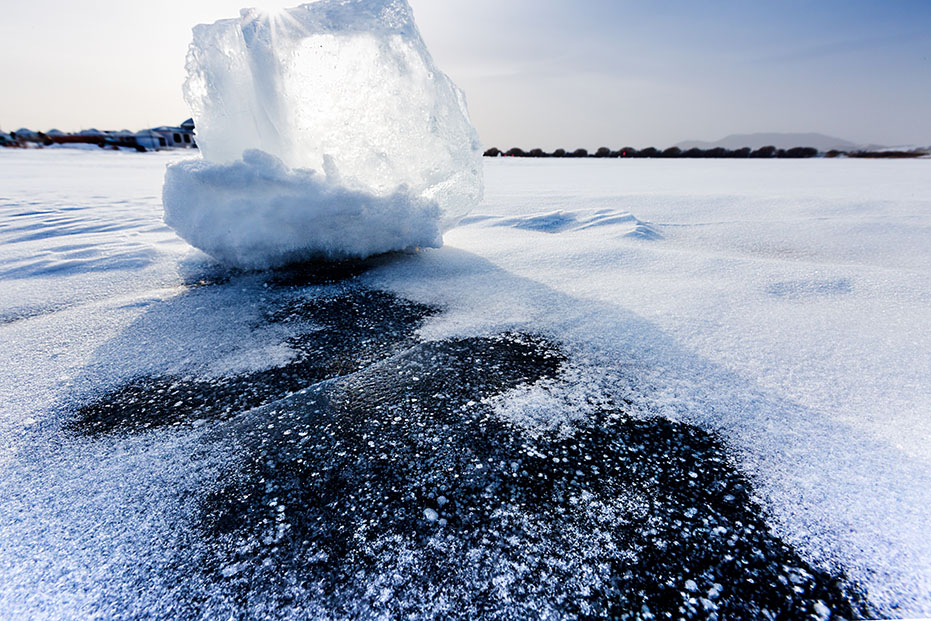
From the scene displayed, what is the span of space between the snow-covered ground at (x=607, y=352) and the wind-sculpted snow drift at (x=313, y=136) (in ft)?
0.84

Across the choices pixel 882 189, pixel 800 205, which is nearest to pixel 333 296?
pixel 800 205

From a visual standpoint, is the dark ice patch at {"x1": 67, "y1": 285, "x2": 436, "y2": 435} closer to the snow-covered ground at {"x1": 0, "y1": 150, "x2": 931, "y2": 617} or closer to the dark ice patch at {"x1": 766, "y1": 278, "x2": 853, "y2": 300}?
the snow-covered ground at {"x1": 0, "y1": 150, "x2": 931, "y2": 617}

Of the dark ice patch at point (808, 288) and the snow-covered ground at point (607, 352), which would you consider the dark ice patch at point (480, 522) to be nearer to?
the snow-covered ground at point (607, 352)

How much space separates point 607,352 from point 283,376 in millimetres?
1023

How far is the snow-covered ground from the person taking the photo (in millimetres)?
797

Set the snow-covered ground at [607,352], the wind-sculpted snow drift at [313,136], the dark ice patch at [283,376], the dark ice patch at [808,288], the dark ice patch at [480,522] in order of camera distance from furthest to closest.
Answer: the wind-sculpted snow drift at [313,136] < the dark ice patch at [808,288] < the dark ice patch at [283,376] < the snow-covered ground at [607,352] < the dark ice patch at [480,522]

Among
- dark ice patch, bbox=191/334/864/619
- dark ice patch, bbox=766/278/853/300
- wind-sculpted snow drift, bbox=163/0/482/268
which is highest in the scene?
wind-sculpted snow drift, bbox=163/0/482/268

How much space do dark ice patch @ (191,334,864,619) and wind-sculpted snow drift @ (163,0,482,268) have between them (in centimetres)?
137

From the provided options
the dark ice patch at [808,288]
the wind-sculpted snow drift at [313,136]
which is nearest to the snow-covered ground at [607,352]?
the dark ice patch at [808,288]

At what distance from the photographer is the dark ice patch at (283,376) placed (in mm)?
1150

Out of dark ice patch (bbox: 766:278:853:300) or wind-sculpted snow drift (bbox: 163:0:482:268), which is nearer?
dark ice patch (bbox: 766:278:853:300)

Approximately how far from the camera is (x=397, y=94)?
237 centimetres

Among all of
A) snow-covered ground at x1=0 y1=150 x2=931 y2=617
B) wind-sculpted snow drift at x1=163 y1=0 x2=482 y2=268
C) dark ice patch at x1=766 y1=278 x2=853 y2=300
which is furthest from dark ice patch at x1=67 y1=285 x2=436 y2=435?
dark ice patch at x1=766 y1=278 x2=853 y2=300

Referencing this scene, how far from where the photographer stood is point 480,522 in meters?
0.82
